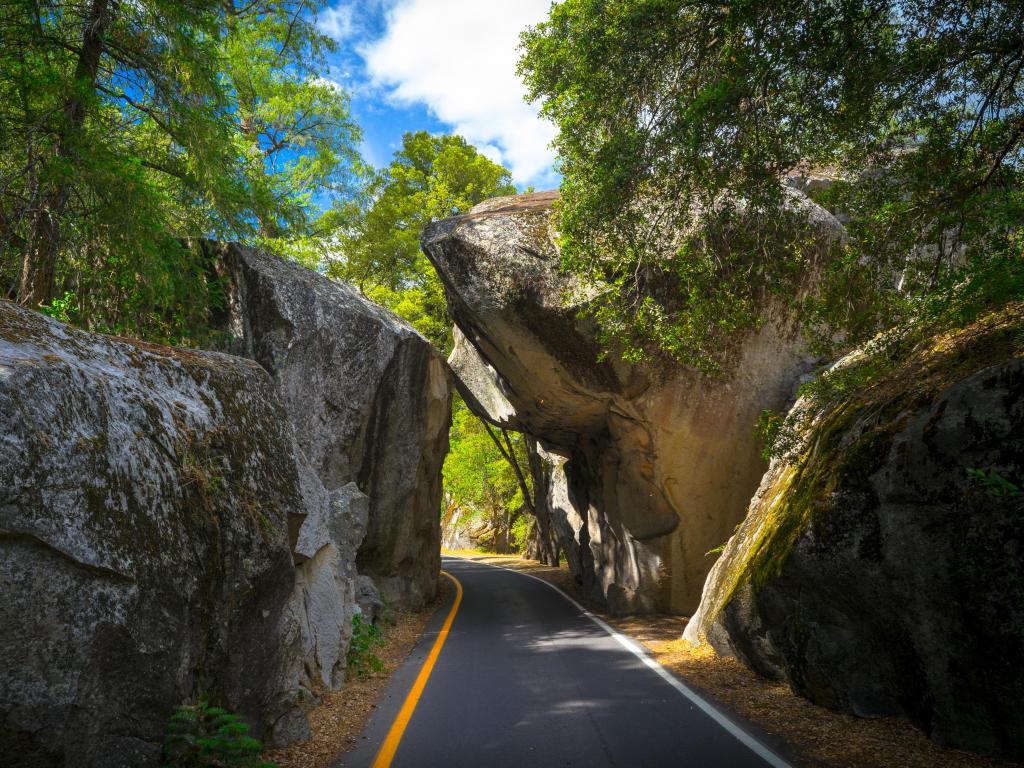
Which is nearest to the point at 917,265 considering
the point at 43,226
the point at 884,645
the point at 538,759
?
the point at 884,645

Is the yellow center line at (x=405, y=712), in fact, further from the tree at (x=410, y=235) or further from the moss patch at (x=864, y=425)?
the tree at (x=410, y=235)

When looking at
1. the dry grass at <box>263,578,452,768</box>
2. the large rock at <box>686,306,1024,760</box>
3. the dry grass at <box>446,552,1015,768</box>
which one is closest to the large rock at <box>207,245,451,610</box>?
the dry grass at <box>263,578,452,768</box>

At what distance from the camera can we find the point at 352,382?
1499 centimetres

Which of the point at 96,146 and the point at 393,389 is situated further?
the point at 393,389

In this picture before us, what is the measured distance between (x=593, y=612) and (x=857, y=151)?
1271cm

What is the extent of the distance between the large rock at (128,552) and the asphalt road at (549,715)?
1.54 m

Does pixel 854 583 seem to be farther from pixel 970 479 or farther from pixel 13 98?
pixel 13 98

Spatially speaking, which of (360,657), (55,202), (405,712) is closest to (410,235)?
(55,202)

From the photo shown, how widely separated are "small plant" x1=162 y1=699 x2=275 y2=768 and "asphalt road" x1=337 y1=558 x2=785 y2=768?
4.14 ft

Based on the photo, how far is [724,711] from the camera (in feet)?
22.6

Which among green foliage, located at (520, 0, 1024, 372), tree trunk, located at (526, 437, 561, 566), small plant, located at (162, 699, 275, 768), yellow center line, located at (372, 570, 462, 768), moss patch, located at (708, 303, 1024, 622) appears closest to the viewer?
small plant, located at (162, 699, 275, 768)

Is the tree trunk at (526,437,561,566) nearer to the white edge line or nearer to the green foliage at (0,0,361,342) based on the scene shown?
the white edge line

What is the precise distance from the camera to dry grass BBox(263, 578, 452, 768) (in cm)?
565

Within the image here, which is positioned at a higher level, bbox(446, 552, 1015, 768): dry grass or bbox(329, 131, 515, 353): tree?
bbox(329, 131, 515, 353): tree
